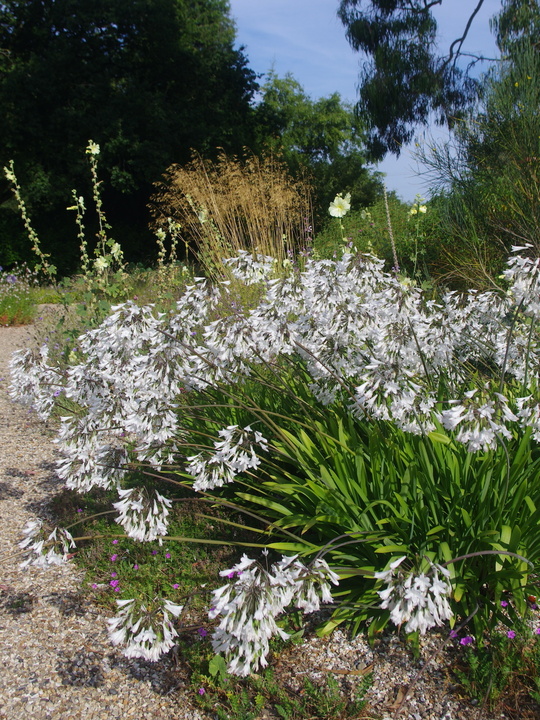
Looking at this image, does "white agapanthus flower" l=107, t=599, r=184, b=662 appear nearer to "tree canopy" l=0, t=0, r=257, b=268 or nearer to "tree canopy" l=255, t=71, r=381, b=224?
A: "tree canopy" l=0, t=0, r=257, b=268

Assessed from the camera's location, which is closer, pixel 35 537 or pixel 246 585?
pixel 246 585

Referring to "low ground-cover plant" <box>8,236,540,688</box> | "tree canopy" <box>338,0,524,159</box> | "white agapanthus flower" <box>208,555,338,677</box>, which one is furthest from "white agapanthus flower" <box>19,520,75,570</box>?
"tree canopy" <box>338,0,524,159</box>

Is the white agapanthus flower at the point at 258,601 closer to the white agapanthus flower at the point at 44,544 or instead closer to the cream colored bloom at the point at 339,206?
the white agapanthus flower at the point at 44,544

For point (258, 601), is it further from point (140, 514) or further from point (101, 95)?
point (101, 95)

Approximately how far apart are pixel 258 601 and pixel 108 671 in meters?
1.30

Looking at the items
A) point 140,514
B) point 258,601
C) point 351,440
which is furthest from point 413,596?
point 351,440

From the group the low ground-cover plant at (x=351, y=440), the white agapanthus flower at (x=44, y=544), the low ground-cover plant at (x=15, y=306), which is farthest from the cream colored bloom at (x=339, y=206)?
the low ground-cover plant at (x=15, y=306)

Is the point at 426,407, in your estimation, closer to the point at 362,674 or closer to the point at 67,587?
the point at 362,674

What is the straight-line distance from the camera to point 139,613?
212 cm

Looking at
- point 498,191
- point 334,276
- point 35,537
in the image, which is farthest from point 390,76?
point 35,537

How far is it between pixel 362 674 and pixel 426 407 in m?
1.23

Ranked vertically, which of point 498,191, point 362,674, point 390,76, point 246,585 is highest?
point 390,76

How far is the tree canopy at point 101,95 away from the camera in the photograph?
17625 millimetres

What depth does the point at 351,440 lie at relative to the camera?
3107 mm
